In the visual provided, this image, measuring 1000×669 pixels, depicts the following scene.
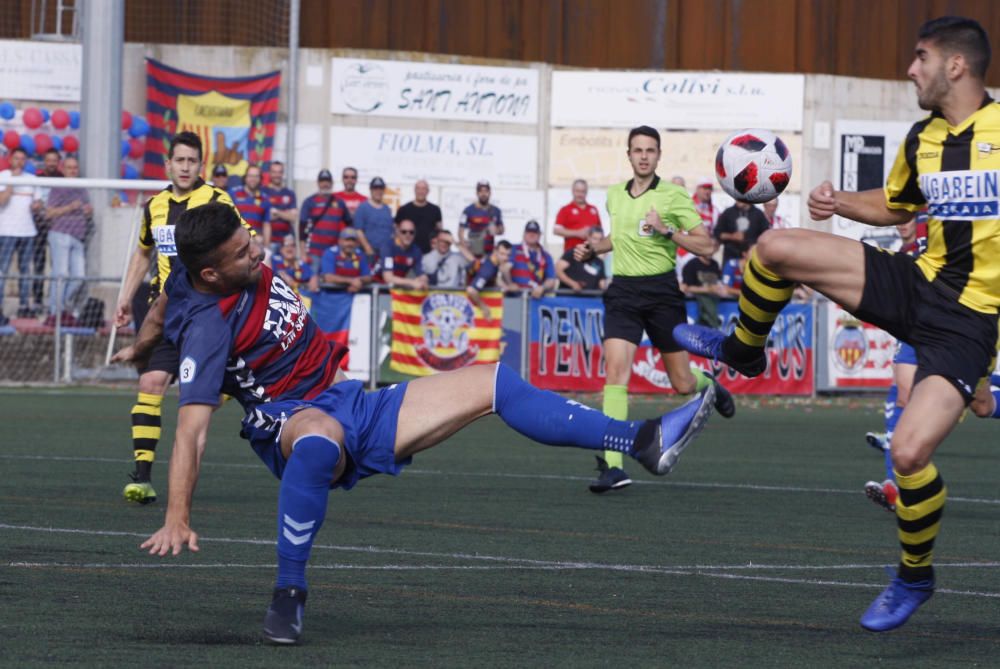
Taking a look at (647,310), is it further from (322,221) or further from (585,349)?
(322,221)

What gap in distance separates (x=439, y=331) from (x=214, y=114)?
329 inches

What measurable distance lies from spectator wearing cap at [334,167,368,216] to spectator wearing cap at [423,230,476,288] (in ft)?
4.49

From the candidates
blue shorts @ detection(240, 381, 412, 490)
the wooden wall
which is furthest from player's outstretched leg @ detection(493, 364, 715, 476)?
the wooden wall

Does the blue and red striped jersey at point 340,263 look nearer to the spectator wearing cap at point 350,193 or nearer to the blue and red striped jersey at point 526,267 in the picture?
the spectator wearing cap at point 350,193

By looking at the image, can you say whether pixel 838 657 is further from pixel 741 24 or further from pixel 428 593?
pixel 741 24

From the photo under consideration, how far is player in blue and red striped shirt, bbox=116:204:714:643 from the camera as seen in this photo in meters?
5.57

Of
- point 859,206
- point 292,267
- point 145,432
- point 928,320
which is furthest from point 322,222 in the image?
point 928,320

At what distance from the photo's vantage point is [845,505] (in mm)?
10164

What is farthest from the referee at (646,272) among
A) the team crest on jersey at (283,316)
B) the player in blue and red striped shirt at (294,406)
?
the player in blue and red striped shirt at (294,406)

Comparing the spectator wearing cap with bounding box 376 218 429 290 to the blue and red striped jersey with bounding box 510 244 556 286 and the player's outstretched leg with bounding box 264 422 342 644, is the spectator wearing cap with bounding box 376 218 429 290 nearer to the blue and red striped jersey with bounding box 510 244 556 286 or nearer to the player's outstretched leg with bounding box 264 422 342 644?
the blue and red striped jersey with bounding box 510 244 556 286

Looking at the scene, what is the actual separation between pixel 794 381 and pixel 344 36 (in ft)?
35.6

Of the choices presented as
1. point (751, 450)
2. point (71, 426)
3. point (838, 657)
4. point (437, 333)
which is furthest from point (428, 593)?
point (437, 333)

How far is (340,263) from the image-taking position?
67.5 feet

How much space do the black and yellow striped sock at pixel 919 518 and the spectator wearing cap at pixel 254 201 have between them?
1560 centimetres
